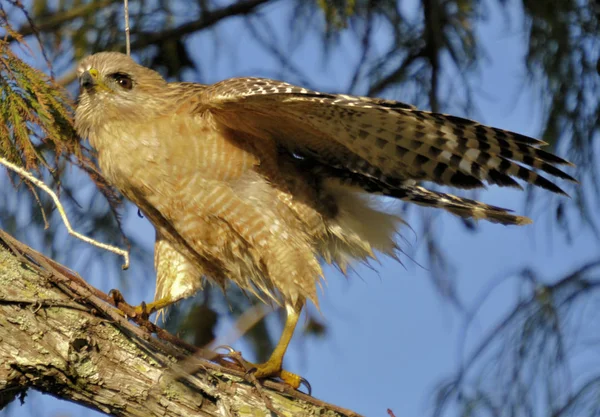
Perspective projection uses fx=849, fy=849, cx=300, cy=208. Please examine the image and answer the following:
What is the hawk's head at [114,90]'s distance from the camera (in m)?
3.37

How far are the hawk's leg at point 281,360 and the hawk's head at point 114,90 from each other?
977 mm

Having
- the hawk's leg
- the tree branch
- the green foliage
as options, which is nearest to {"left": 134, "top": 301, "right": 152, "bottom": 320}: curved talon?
the hawk's leg

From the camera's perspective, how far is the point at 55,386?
2.51 meters

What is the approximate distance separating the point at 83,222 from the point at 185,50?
1019 mm

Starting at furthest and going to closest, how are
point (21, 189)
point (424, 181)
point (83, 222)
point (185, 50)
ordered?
point (185, 50)
point (83, 222)
point (21, 189)
point (424, 181)

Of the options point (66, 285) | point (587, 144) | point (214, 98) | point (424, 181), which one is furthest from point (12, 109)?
point (587, 144)

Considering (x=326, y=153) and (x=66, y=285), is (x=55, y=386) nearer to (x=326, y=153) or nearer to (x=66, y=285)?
(x=66, y=285)

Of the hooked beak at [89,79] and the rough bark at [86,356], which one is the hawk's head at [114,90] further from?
the rough bark at [86,356]

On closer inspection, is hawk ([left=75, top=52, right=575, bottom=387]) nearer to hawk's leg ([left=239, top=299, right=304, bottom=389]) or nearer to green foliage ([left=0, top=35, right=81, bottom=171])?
hawk's leg ([left=239, top=299, right=304, bottom=389])

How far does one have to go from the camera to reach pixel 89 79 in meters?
3.38

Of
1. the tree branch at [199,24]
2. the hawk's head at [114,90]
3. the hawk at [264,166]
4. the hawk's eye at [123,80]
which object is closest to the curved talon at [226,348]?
the hawk at [264,166]

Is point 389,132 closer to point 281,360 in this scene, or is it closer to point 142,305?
point 281,360

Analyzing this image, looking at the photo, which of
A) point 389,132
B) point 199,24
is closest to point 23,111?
point 389,132

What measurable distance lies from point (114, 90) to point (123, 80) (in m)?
0.06
